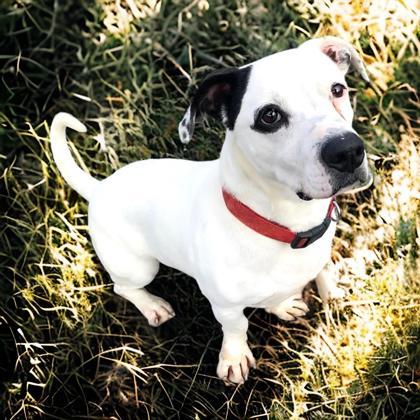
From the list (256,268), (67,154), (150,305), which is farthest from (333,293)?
(67,154)

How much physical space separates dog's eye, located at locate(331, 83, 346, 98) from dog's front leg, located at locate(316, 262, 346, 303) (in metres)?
1.13

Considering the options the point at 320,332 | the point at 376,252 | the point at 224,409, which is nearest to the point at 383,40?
the point at 376,252

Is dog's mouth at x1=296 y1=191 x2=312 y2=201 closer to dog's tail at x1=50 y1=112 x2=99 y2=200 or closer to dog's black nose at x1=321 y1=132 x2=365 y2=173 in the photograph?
dog's black nose at x1=321 y1=132 x2=365 y2=173

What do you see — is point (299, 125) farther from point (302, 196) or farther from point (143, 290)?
point (143, 290)

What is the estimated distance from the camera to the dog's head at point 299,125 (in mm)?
1786

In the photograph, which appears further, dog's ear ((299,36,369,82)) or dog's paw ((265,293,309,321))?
dog's paw ((265,293,309,321))

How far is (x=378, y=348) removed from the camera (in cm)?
271

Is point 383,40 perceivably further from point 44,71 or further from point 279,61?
point 44,71

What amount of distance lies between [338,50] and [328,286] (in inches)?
47.1

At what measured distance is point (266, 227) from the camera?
81.9 inches

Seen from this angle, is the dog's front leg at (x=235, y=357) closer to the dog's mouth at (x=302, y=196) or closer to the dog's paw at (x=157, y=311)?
the dog's paw at (x=157, y=311)

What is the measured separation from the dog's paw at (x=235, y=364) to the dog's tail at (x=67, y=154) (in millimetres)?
1005

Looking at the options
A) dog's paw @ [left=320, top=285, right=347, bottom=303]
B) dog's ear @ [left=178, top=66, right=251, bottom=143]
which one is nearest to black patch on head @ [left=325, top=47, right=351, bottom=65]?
dog's ear @ [left=178, top=66, right=251, bottom=143]

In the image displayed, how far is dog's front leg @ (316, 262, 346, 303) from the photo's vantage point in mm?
2861
